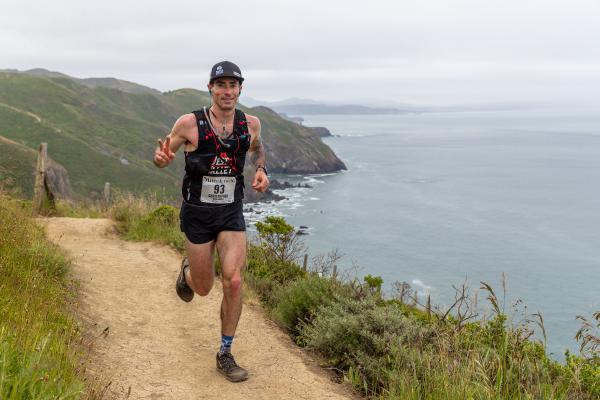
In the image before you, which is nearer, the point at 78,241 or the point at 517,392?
the point at 517,392

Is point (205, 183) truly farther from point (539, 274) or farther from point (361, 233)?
point (361, 233)

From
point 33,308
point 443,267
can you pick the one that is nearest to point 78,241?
point 33,308

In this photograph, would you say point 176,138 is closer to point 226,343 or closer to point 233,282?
point 233,282

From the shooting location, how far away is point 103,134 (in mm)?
114500

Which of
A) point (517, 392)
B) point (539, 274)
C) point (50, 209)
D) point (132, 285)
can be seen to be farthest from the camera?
point (539, 274)

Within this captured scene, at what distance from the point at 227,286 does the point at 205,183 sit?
0.94 meters

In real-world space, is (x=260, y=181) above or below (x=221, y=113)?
below

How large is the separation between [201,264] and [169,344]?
3.60ft

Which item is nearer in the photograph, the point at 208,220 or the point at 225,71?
the point at 225,71

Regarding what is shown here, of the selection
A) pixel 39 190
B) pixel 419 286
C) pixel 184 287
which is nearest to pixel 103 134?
pixel 419 286

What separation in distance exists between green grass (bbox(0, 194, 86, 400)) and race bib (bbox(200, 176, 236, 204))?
1537mm

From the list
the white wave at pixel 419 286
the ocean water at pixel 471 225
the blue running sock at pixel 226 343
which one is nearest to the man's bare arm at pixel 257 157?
the blue running sock at pixel 226 343

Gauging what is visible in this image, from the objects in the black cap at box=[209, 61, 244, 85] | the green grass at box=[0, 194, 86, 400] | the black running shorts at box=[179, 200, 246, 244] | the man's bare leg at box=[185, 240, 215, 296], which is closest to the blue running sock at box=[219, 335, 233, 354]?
the man's bare leg at box=[185, 240, 215, 296]

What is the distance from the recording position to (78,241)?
32.9 feet
